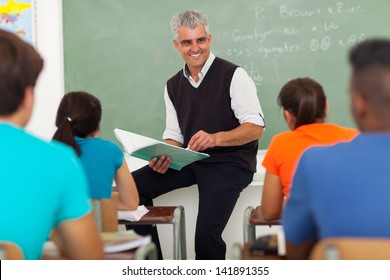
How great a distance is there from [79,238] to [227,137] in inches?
72.5

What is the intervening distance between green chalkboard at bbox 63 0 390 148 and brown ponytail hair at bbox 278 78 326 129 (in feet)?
4.41

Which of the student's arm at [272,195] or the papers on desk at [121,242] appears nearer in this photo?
the papers on desk at [121,242]

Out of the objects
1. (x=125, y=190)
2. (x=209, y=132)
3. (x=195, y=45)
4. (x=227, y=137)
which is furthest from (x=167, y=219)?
(x=195, y=45)

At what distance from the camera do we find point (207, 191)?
3006 mm

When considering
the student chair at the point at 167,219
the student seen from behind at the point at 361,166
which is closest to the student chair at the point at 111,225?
the student chair at the point at 167,219

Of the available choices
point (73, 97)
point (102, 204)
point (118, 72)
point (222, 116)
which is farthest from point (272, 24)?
point (102, 204)

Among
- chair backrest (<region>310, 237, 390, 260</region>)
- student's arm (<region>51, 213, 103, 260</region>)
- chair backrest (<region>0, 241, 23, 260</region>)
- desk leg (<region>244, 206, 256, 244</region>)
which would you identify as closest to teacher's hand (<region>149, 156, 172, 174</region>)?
desk leg (<region>244, 206, 256, 244</region>)

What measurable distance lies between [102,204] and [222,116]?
1.38 meters

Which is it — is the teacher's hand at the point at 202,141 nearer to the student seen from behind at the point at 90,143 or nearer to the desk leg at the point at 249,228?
the desk leg at the point at 249,228

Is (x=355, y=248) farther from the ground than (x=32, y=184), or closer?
closer

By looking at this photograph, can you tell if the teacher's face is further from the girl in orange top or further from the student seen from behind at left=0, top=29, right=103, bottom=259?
the student seen from behind at left=0, top=29, right=103, bottom=259

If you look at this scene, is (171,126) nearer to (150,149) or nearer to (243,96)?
(243,96)

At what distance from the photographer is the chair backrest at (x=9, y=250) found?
1197mm

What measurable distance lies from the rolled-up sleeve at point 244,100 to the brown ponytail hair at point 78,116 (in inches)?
42.6
